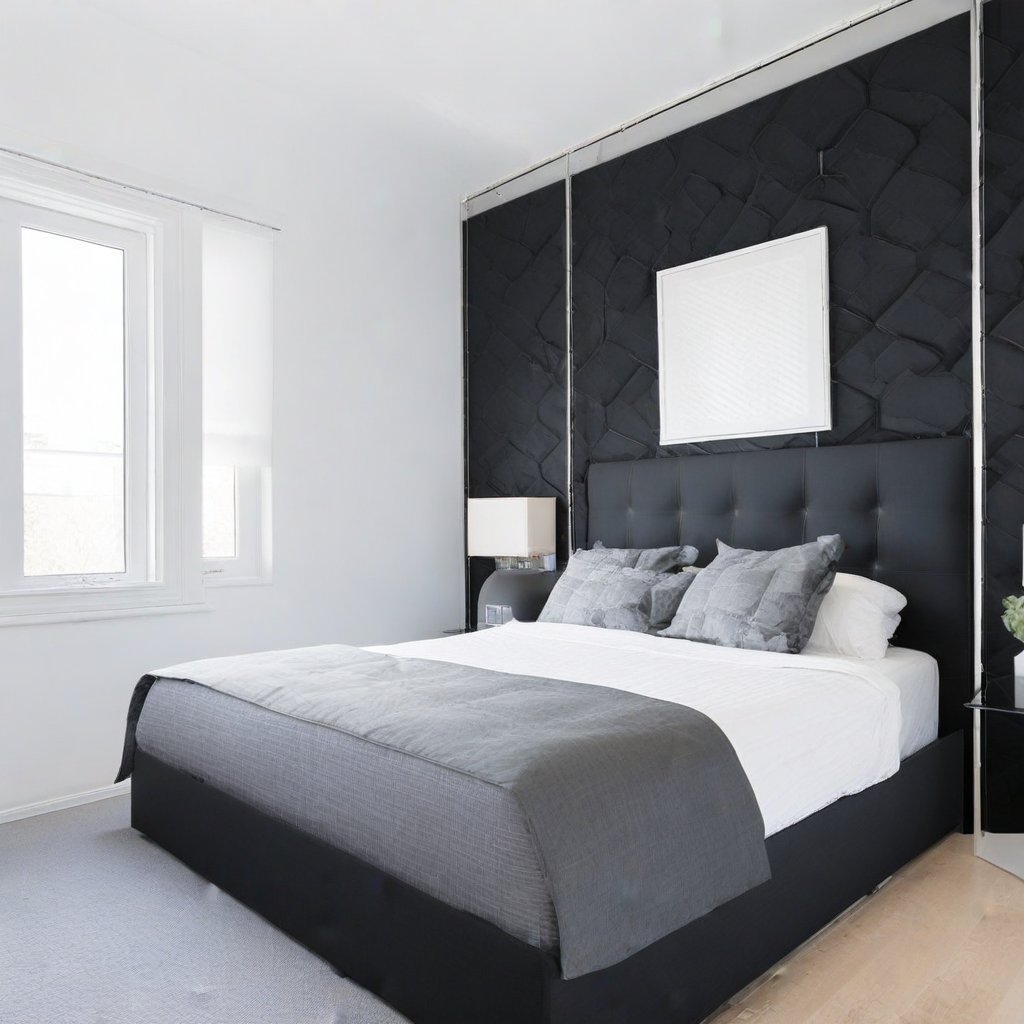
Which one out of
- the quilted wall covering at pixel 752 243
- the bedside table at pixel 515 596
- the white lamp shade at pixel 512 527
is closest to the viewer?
the quilted wall covering at pixel 752 243

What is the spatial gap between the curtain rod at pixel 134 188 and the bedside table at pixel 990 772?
354 centimetres

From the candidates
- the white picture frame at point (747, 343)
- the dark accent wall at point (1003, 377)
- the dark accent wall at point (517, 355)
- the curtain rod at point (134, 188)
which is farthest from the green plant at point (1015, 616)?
the curtain rod at point (134, 188)

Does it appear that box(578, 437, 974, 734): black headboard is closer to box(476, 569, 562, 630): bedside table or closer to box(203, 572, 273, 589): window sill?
box(476, 569, 562, 630): bedside table

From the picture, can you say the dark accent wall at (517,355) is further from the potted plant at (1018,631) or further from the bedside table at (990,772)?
the potted plant at (1018,631)

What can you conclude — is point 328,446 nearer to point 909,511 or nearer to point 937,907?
point 909,511

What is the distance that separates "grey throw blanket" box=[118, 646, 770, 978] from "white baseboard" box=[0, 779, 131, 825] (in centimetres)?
160

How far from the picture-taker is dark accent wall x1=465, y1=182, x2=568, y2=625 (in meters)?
4.49

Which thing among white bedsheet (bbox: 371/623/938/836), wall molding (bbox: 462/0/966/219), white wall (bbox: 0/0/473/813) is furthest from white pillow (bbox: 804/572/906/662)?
white wall (bbox: 0/0/473/813)

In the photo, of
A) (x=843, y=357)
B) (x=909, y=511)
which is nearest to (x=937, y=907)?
(x=909, y=511)

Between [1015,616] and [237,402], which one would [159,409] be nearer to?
[237,402]

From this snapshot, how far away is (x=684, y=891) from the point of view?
1.65m

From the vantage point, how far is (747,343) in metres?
3.63

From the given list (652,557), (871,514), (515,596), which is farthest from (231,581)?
(871,514)

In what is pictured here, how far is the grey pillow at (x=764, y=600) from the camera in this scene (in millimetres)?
2867
